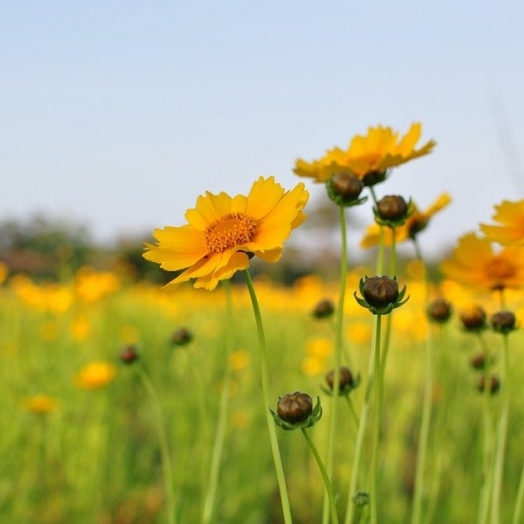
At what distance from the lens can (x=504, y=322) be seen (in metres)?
0.71

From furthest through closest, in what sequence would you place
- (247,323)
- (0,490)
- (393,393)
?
(247,323), (393,393), (0,490)

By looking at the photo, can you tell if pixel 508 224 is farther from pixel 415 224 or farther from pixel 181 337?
pixel 181 337

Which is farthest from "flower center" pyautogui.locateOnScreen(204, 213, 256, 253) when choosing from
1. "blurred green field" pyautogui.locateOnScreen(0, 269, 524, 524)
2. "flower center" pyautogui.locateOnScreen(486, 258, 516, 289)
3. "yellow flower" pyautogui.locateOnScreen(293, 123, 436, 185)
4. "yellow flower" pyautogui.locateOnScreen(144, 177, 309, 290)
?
"blurred green field" pyautogui.locateOnScreen(0, 269, 524, 524)

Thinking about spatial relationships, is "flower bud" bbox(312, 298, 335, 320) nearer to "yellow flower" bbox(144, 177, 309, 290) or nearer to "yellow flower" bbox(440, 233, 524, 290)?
"yellow flower" bbox(440, 233, 524, 290)

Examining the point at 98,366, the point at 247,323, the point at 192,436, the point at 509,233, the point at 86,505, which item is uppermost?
the point at 247,323

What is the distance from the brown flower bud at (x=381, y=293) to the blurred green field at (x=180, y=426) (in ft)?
2.89

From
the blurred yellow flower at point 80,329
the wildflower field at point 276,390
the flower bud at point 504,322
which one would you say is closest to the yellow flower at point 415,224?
the wildflower field at point 276,390

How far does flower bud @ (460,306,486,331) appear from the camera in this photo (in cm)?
78

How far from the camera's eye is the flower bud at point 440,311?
82cm

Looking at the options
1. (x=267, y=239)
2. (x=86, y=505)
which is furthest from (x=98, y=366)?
(x=267, y=239)

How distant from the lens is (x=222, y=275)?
0.49m

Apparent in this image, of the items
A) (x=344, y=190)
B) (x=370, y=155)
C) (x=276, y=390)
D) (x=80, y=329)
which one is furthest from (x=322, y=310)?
(x=276, y=390)

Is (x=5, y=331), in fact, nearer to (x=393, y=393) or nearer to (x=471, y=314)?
(x=393, y=393)

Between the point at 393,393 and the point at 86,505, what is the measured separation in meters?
1.35
